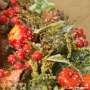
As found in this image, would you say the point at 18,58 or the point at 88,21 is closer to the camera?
the point at 18,58

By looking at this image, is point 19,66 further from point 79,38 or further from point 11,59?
point 79,38

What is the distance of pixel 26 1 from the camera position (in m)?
1.77

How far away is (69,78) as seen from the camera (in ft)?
4.17

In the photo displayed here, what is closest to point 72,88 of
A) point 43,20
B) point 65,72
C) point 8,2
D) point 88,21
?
point 65,72

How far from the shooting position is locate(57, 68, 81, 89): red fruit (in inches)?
49.5

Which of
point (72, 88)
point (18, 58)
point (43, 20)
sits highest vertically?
point (43, 20)

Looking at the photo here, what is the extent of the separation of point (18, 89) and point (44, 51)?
198 mm

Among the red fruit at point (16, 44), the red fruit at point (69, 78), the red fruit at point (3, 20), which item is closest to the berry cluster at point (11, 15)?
the red fruit at point (3, 20)

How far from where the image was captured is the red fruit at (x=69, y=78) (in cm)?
126

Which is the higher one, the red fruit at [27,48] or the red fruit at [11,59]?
the red fruit at [27,48]

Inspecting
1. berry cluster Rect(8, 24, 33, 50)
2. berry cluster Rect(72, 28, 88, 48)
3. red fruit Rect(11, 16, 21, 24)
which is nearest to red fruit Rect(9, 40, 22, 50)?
berry cluster Rect(8, 24, 33, 50)

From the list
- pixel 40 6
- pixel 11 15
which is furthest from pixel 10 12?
pixel 40 6

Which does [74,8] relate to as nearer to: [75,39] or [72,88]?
[75,39]

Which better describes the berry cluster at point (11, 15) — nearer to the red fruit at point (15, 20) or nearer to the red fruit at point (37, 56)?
the red fruit at point (15, 20)
